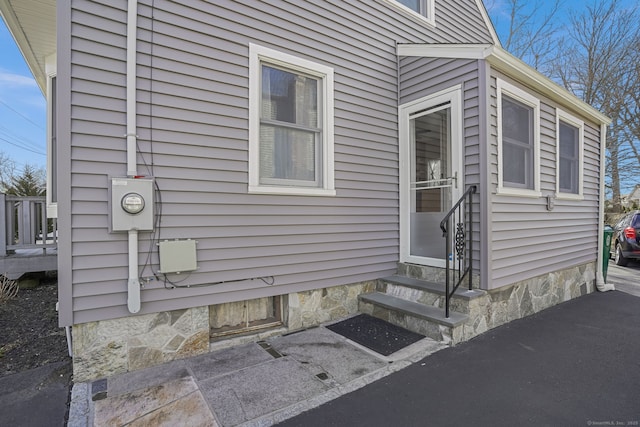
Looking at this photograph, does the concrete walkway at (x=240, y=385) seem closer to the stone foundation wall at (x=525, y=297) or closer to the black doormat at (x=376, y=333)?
the black doormat at (x=376, y=333)

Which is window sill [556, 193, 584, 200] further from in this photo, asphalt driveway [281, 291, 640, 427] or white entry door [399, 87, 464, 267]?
white entry door [399, 87, 464, 267]

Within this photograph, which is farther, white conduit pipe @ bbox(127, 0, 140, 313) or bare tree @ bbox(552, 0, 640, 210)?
bare tree @ bbox(552, 0, 640, 210)

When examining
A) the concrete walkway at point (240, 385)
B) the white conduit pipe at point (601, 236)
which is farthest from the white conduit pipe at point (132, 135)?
the white conduit pipe at point (601, 236)

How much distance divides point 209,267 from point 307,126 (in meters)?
Answer: 1.78

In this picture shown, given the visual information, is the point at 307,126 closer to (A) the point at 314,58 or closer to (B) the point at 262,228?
(A) the point at 314,58

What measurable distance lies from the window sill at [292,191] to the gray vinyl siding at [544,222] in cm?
169

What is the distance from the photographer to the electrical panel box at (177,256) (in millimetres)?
2539

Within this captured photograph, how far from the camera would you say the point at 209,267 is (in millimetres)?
2785

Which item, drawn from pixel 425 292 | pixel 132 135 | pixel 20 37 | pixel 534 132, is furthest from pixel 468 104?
pixel 20 37

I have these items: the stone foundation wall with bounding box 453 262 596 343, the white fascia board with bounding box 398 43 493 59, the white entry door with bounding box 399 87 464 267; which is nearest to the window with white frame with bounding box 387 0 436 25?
the white fascia board with bounding box 398 43 493 59

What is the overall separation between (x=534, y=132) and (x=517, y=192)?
93cm

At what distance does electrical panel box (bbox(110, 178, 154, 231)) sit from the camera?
2.37 meters

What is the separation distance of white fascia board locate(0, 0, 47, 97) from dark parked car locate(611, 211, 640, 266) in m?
10.8

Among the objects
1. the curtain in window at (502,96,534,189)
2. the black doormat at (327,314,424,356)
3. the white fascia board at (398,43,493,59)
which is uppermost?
the white fascia board at (398,43,493,59)
